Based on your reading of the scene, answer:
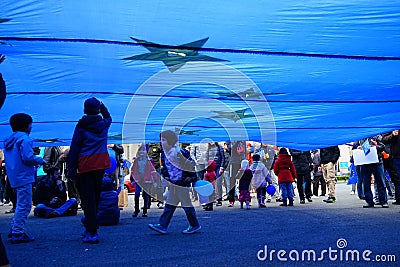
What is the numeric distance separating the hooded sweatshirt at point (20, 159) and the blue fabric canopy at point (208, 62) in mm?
1137

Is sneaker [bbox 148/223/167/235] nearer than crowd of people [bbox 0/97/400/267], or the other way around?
crowd of people [bbox 0/97/400/267]

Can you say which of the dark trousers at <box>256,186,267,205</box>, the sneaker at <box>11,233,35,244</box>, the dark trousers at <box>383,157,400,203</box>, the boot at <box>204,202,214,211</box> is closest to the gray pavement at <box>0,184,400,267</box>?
the sneaker at <box>11,233,35,244</box>

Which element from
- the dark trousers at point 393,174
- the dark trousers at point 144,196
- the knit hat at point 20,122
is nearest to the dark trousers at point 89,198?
the knit hat at point 20,122

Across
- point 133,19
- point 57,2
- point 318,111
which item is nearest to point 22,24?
point 57,2

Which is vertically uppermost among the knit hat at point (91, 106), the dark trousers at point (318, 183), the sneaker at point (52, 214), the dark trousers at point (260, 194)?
the knit hat at point (91, 106)

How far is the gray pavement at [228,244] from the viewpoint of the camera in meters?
5.26

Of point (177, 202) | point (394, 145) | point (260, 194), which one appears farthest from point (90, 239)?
point (260, 194)

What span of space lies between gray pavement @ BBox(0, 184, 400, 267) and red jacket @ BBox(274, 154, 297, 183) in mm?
4178

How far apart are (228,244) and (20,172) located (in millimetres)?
2946

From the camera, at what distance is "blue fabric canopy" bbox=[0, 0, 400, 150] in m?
5.68

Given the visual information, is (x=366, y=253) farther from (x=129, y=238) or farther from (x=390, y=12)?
(x=129, y=238)

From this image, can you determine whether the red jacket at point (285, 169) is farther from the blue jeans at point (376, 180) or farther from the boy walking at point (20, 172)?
the boy walking at point (20, 172)

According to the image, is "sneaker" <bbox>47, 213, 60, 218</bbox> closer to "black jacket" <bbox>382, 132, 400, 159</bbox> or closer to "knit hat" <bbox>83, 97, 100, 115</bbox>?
"knit hat" <bbox>83, 97, 100, 115</bbox>

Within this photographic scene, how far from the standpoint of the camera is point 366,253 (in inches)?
212
